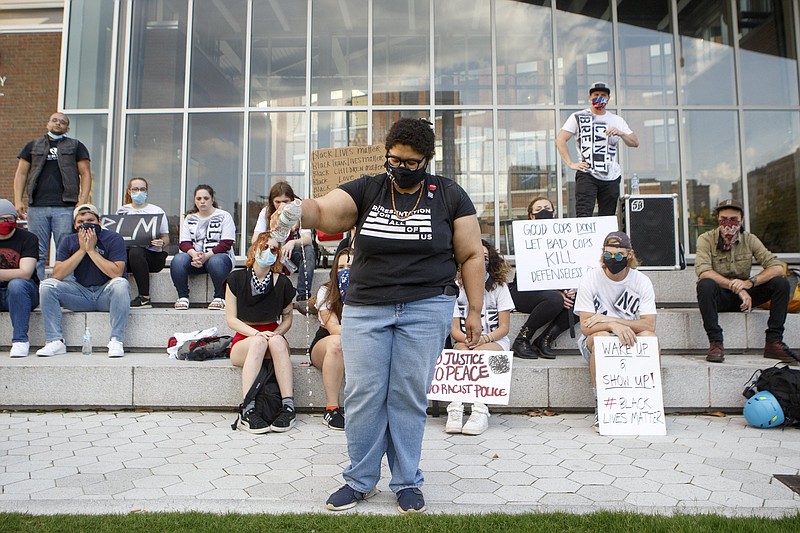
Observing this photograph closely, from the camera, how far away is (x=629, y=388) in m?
5.01

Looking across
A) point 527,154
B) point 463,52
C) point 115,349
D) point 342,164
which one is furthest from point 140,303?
point 463,52

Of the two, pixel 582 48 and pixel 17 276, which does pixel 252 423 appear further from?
pixel 582 48

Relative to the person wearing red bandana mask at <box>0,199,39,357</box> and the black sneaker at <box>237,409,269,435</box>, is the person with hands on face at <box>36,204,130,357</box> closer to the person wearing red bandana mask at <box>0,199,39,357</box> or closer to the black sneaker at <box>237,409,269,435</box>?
the person wearing red bandana mask at <box>0,199,39,357</box>

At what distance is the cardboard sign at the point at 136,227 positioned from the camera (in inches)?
297

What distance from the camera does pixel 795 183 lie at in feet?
34.0

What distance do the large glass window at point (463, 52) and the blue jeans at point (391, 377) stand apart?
8097mm

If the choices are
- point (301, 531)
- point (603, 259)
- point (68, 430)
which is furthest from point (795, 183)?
point (68, 430)

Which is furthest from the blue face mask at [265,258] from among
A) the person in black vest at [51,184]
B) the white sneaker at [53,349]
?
the person in black vest at [51,184]

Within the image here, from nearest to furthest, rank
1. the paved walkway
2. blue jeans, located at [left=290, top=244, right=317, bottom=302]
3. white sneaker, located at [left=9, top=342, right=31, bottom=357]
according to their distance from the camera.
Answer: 1. the paved walkway
2. white sneaker, located at [left=9, top=342, right=31, bottom=357]
3. blue jeans, located at [left=290, top=244, right=317, bottom=302]

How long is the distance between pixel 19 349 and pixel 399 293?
493 cm

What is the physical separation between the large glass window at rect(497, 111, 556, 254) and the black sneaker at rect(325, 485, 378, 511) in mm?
7796

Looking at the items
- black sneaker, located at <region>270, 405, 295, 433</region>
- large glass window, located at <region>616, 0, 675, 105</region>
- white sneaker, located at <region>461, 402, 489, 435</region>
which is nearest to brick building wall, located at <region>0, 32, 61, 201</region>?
large glass window, located at <region>616, 0, 675, 105</region>

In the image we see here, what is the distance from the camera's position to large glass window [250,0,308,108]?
1058 cm

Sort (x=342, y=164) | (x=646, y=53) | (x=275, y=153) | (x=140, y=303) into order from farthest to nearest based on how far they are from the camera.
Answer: (x=646, y=53) < (x=275, y=153) < (x=342, y=164) < (x=140, y=303)
